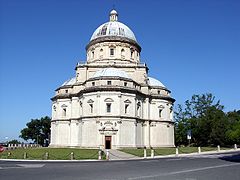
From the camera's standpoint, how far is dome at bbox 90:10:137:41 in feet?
214

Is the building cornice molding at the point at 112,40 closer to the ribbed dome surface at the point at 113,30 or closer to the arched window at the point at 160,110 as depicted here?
the ribbed dome surface at the point at 113,30

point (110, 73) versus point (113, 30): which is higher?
point (113, 30)

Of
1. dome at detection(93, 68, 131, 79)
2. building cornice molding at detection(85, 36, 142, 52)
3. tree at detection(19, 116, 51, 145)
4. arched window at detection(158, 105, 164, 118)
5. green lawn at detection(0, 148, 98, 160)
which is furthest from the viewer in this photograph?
tree at detection(19, 116, 51, 145)

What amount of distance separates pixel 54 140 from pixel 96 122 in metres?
15.7

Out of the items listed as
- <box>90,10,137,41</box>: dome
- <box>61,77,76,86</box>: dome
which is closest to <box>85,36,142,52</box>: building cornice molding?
<box>90,10,137,41</box>: dome

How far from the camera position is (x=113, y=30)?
65.6 meters

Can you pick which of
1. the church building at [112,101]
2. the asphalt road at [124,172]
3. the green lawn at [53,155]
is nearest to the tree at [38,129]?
the church building at [112,101]

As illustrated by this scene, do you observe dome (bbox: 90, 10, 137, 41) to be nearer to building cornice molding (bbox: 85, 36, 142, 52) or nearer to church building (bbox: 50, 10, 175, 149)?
church building (bbox: 50, 10, 175, 149)

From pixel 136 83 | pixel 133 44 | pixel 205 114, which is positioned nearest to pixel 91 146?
pixel 136 83

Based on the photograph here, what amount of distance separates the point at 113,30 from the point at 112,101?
19523 mm

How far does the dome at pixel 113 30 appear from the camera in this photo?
214 feet

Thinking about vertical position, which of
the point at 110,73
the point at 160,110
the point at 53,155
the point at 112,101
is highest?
the point at 110,73

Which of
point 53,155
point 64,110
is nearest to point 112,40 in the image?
point 64,110

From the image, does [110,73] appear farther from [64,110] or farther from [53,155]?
[53,155]
